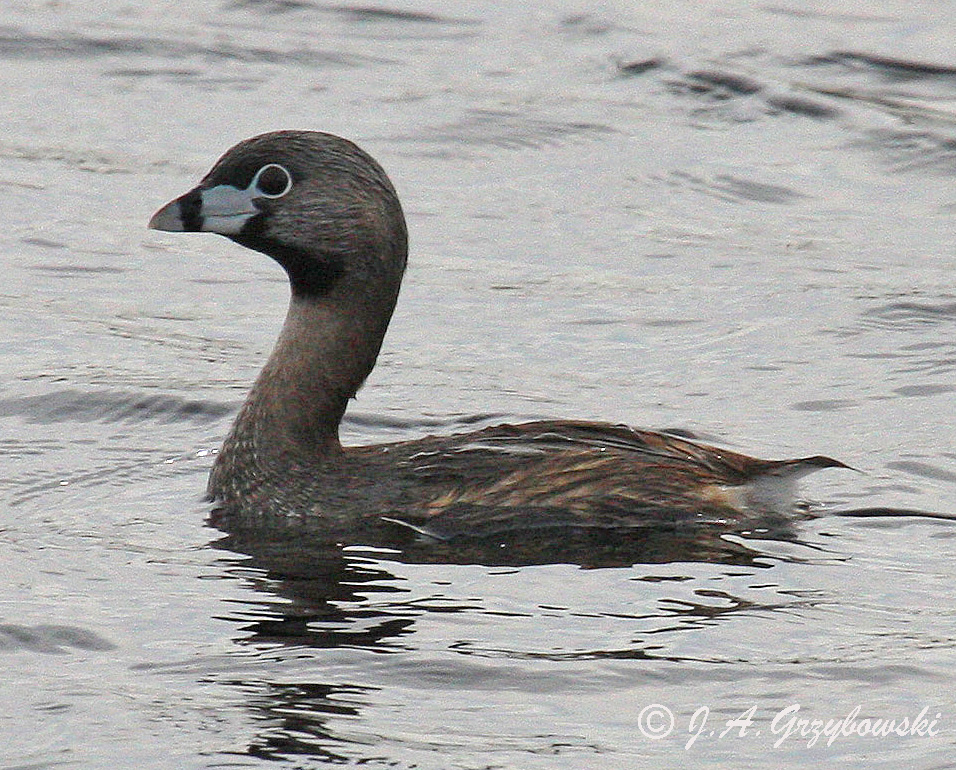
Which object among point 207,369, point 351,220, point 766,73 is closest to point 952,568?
point 351,220

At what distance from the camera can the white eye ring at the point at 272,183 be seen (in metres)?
9.77

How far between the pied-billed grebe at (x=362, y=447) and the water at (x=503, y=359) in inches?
10.8

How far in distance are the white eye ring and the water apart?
1.27 meters

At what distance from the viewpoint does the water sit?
7672mm

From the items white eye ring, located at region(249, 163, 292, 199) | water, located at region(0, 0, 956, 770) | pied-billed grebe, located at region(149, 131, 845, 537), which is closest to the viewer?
water, located at region(0, 0, 956, 770)

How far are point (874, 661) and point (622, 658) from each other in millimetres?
805

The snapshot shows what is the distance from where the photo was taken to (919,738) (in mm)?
7375

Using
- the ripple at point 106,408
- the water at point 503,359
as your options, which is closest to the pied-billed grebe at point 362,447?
the water at point 503,359

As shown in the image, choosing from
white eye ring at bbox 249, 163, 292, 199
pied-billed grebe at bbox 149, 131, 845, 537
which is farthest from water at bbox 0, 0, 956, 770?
white eye ring at bbox 249, 163, 292, 199

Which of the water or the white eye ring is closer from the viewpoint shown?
the water

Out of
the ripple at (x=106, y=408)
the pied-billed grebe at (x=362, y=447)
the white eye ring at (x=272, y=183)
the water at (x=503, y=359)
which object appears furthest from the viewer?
the ripple at (x=106, y=408)

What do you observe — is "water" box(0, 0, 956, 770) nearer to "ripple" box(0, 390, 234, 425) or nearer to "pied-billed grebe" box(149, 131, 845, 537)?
"ripple" box(0, 390, 234, 425)

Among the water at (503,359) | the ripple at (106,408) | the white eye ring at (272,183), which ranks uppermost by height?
the white eye ring at (272,183)

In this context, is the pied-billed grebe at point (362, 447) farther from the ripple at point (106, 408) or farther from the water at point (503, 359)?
the ripple at point (106, 408)
